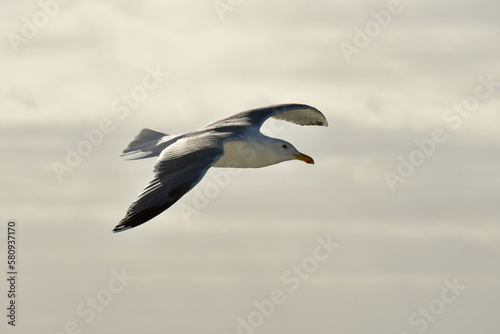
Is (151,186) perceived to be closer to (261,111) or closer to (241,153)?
(241,153)

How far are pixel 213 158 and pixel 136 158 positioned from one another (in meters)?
2.98

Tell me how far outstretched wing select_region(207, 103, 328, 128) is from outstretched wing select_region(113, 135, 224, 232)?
2.89m

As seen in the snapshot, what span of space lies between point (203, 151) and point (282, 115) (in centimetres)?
727

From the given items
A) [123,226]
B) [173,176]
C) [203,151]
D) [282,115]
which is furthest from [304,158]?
[123,226]

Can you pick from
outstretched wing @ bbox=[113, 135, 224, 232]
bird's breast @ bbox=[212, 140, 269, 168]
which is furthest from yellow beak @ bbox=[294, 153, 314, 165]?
outstretched wing @ bbox=[113, 135, 224, 232]

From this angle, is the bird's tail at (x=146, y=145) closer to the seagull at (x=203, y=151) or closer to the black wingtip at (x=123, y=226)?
the seagull at (x=203, y=151)

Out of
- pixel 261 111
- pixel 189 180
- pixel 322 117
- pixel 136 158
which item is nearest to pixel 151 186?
pixel 189 180

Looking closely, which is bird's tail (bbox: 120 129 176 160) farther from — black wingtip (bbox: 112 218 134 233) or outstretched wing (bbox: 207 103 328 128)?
black wingtip (bbox: 112 218 134 233)

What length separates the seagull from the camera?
1664 centimetres

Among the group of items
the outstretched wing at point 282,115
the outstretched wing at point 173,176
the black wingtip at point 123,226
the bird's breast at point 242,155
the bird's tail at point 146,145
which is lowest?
the black wingtip at point 123,226

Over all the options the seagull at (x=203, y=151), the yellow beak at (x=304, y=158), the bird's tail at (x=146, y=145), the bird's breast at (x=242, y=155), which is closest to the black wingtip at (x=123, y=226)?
the seagull at (x=203, y=151)

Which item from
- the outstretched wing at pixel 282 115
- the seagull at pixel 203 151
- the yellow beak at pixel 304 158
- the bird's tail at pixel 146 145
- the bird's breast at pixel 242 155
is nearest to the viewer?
the seagull at pixel 203 151

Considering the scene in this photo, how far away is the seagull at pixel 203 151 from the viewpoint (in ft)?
54.6

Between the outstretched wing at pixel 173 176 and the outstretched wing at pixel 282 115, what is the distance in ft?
9.48
